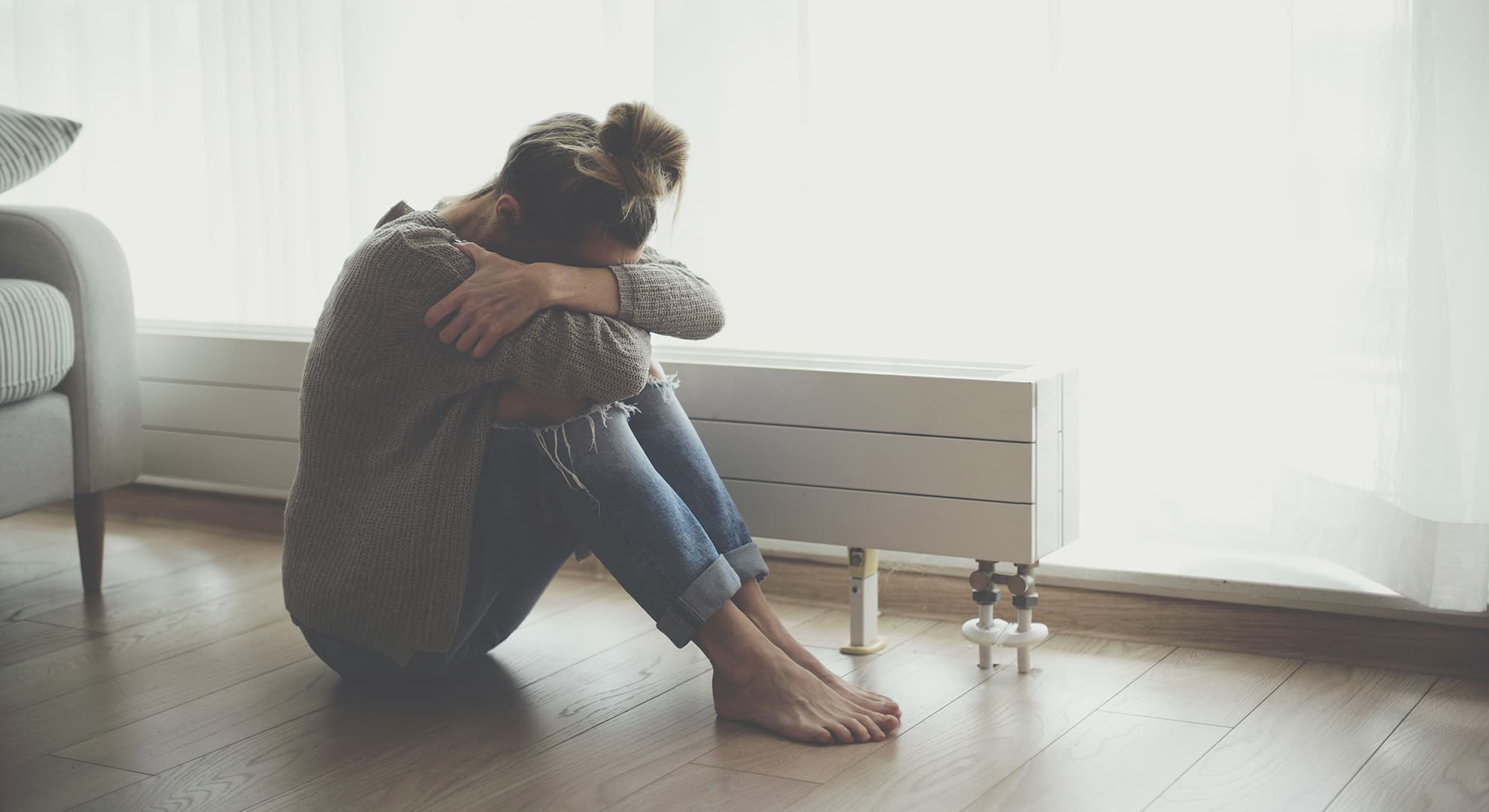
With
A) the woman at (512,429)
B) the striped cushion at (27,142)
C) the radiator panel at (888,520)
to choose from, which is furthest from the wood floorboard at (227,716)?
the striped cushion at (27,142)

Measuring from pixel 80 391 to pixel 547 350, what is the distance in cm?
86

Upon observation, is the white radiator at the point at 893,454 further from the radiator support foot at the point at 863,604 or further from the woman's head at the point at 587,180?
the woman's head at the point at 587,180

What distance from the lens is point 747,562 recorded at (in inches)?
54.8

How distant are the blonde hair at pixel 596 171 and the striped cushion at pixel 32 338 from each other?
0.73 metres

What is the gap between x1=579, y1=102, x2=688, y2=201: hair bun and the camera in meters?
1.25

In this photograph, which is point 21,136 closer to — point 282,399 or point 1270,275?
point 282,399

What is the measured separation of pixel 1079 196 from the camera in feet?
5.24

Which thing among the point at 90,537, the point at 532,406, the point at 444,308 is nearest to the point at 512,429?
the point at 532,406

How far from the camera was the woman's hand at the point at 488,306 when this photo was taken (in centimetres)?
126

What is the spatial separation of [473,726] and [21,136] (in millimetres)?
1025

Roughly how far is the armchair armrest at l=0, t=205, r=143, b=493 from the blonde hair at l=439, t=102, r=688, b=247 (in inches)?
30.6

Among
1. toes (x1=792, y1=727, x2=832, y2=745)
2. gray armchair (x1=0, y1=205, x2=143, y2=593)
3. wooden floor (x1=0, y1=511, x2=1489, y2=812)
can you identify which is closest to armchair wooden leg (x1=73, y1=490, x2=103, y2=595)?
gray armchair (x1=0, y1=205, x2=143, y2=593)

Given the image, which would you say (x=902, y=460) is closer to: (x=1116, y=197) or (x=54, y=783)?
(x=1116, y=197)

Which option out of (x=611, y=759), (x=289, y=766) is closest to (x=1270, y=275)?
(x=611, y=759)
